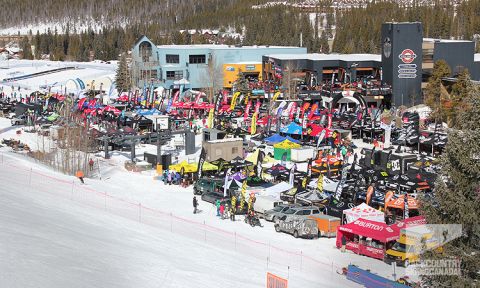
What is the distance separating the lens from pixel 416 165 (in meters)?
30.0

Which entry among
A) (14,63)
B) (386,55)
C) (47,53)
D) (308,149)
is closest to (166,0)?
(47,53)

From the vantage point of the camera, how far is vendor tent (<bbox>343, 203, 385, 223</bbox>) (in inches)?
871

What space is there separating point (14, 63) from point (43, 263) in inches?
3649

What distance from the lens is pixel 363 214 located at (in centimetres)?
2212

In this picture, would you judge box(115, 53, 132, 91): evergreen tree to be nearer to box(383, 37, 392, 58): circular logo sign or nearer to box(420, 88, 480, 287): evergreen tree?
box(383, 37, 392, 58): circular logo sign

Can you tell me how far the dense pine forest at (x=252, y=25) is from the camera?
99250 millimetres

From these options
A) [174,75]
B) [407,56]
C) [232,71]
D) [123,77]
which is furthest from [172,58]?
[407,56]

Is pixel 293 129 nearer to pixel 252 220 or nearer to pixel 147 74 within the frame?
pixel 252 220

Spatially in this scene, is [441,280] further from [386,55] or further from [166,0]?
[166,0]

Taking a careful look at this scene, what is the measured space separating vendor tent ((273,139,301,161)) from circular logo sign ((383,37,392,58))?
21.7m

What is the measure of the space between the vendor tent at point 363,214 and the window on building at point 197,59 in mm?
49688

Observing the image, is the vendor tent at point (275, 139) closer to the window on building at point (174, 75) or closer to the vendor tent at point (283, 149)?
the vendor tent at point (283, 149)

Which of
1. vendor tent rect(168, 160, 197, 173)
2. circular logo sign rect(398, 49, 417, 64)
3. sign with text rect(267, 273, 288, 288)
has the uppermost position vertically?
circular logo sign rect(398, 49, 417, 64)

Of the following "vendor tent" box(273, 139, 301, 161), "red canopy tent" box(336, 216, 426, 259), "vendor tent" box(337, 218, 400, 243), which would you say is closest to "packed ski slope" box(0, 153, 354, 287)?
"red canopy tent" box(336, 216, 426, 259)
